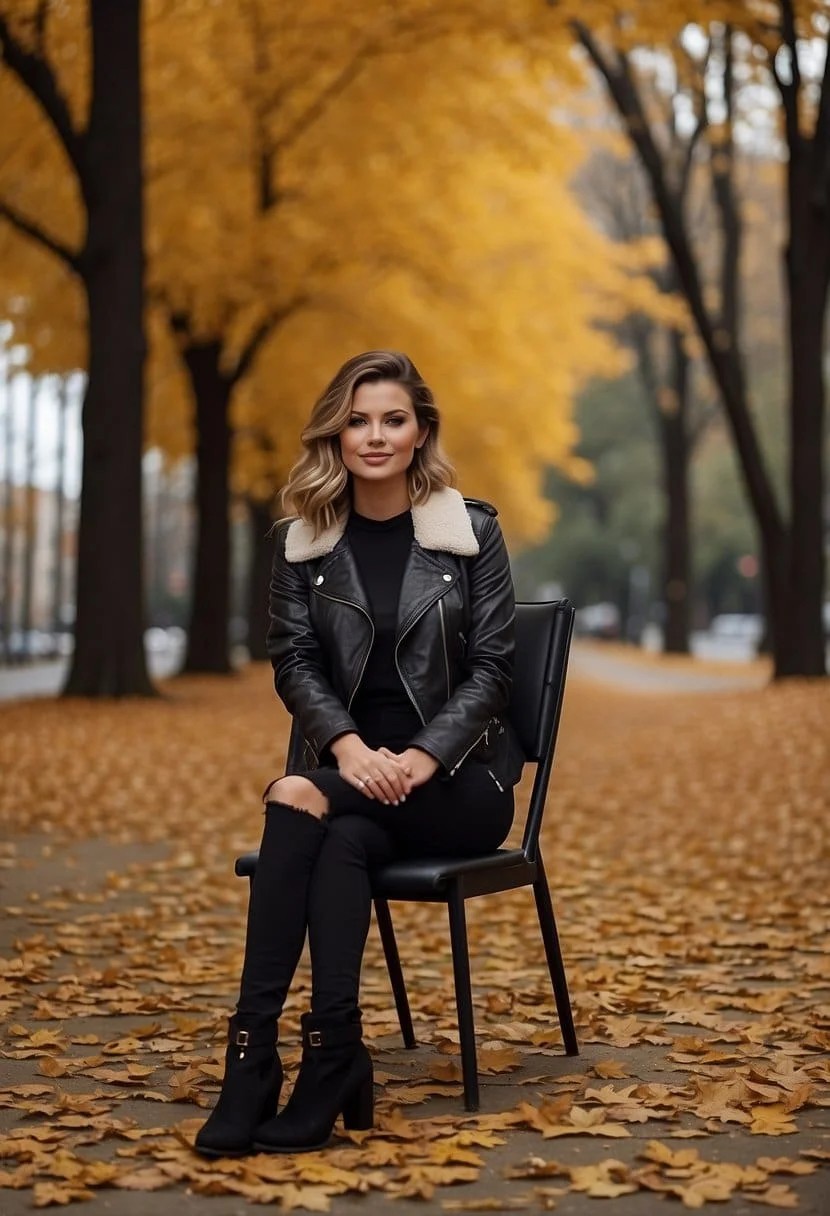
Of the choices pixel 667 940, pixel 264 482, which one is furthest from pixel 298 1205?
pixel 264 482

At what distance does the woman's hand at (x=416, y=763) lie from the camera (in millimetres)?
4609

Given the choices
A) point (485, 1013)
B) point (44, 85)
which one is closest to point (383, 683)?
point (485, 1013)

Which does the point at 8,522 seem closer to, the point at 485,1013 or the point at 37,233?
the point at 37,233

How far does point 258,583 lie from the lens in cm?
3531

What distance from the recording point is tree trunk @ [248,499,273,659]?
34.2 meters

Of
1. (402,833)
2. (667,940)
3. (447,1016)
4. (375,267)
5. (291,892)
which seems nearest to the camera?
(291,892)

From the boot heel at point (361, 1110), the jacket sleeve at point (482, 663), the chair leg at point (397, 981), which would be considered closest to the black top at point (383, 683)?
the jacket sleeve at point (482, 663)

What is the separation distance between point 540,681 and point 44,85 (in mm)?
14647

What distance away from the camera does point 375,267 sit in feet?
82.1

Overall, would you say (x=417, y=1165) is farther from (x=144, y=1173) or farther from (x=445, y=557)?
(x=445, y=557)

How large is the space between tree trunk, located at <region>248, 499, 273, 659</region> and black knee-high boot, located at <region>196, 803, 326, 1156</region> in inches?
1135

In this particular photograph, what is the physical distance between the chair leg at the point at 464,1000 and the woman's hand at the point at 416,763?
0.88ft

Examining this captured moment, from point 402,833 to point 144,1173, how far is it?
108 cm

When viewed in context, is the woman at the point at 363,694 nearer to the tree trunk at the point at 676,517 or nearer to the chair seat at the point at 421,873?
the chair seat at the point at 421,873
